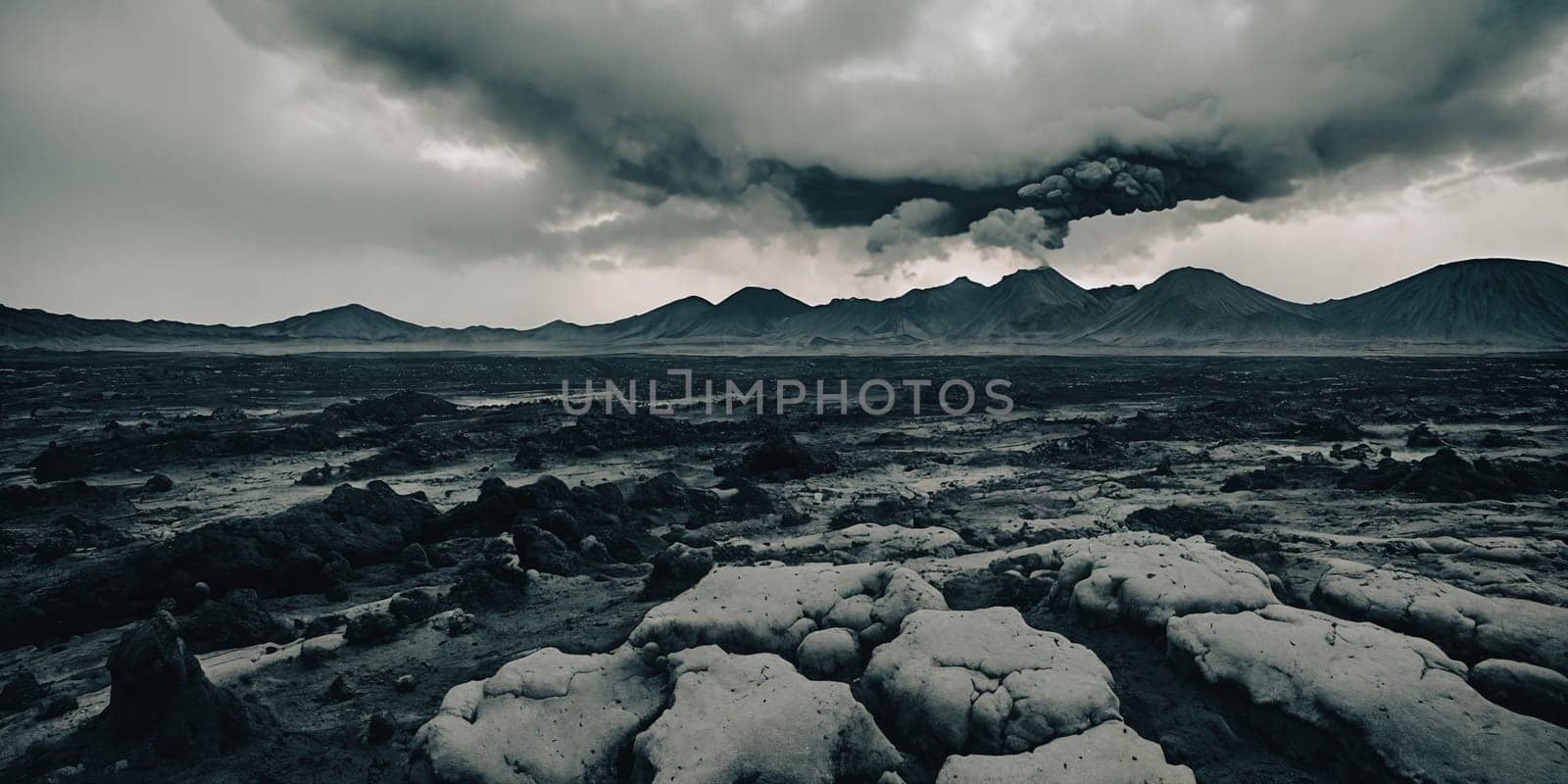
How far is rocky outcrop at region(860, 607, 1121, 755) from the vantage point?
545 centimetres

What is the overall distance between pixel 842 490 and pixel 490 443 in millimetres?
13148

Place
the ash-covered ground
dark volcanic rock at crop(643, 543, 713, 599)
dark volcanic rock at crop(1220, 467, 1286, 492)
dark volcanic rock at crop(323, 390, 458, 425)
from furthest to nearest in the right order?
dark volcanic rock at crop(323, 390, 458, 425), dark volcanic rock at crop(1220, 467, 1286, 492), dark volcanic rock at crop(643, 543, 713, 599), the ash-covered ground

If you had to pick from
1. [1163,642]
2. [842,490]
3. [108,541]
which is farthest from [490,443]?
[1163,642]

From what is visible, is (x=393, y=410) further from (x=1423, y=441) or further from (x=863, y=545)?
(x=1423, y=441)

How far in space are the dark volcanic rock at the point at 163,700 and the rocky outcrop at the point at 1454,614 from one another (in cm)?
1104

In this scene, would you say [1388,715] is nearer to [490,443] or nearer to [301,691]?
[301,691]

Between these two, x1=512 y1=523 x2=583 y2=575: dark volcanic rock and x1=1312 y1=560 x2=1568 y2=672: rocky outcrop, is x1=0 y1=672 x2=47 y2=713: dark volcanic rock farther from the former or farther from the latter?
x1=1312 y1=560 x2=1568 y2=672: rocky outcrop

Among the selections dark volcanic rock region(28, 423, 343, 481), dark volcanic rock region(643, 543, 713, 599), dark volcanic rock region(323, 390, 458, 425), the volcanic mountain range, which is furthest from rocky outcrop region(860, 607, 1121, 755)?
the volcanic mountain range

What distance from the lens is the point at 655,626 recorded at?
704 cm

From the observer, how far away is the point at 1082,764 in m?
4.92

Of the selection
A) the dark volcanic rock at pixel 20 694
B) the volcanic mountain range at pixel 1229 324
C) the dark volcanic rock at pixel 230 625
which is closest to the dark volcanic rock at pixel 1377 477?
the dark volcanic rock at pixel 230 625

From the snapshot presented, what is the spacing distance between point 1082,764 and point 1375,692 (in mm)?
2711

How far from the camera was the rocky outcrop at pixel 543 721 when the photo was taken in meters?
5.24

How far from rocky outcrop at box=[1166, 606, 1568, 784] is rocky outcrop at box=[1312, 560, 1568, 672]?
1.83ft
